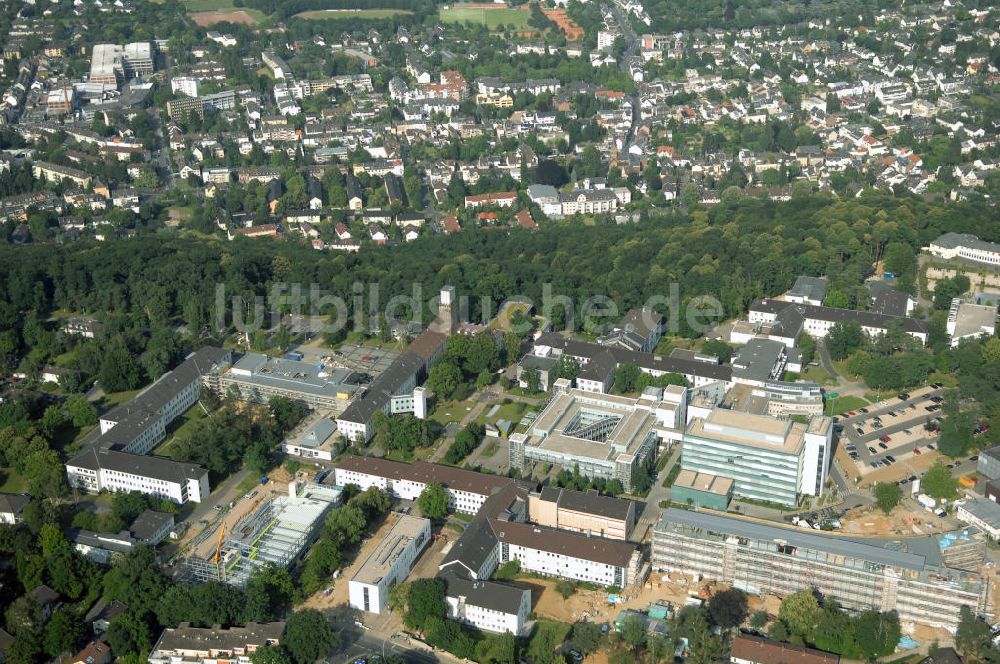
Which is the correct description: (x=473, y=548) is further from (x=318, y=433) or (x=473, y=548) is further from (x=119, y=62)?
(x=119, y=62)

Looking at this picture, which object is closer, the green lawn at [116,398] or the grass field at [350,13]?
the green lawn at [116,398]

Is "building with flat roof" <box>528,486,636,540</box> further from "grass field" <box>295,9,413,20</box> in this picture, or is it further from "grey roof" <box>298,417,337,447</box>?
"grass field" <box>295,9,413,20</box>

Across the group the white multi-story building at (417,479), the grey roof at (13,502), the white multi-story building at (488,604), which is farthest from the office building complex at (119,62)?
the white multi-story building at (488,604)

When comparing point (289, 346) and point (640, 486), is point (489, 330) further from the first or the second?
point (640, 486)

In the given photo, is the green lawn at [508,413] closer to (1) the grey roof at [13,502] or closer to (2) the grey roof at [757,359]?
(2) the grey roof at [757,359]

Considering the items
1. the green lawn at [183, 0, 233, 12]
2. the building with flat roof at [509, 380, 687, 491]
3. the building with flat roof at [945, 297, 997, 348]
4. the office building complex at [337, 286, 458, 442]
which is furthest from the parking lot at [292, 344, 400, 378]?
the green lawn at [183, 0, 233, 12]

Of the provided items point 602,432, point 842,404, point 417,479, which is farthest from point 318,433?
point 842,404

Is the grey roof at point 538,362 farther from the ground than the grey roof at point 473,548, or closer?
farther from the ground
